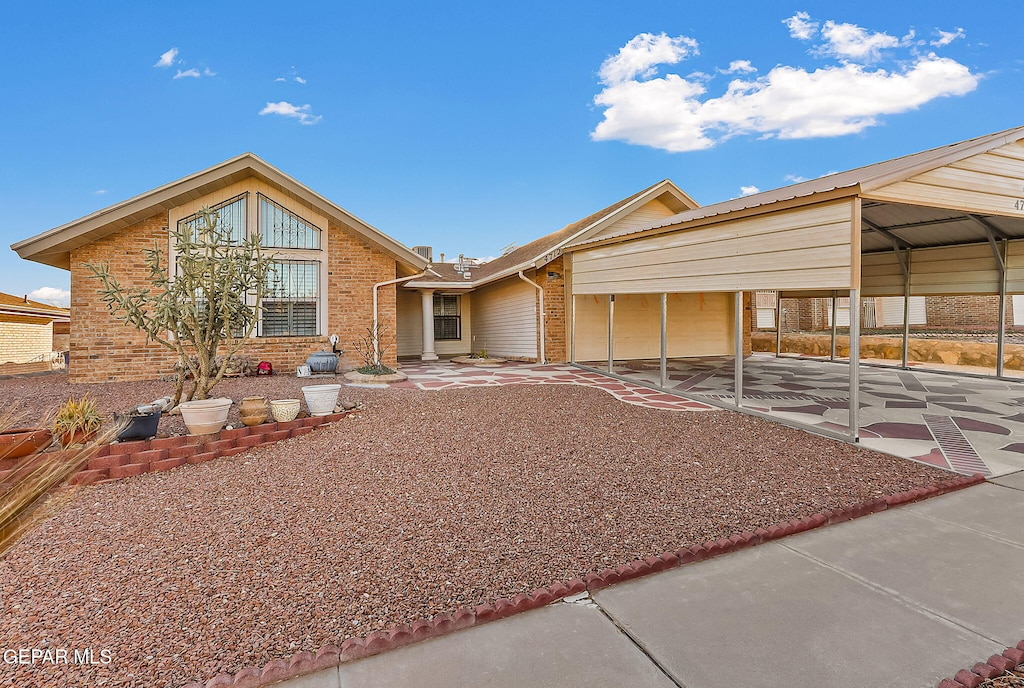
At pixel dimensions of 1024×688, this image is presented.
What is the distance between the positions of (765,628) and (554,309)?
1028cm

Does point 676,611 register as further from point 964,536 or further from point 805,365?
point 805,365

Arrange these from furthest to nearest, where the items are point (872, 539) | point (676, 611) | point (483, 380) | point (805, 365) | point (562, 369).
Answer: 1. point (805, 365)
2. point (562, 369)
3. point (483, 380)
4. point (872, 539)
5. point (676, 611)

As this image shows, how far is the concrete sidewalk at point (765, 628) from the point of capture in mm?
1899

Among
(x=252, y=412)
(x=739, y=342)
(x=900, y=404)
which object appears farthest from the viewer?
(x=900, y=404)

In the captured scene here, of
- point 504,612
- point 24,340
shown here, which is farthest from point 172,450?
point 24,340

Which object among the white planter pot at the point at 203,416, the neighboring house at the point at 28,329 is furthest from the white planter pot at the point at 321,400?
the neighboring house at the point at 28,329

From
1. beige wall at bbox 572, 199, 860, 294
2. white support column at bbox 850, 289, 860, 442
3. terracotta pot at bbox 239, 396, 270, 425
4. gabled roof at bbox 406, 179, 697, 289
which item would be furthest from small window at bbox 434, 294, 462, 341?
white support column at bbox 850, 289, 860, 442

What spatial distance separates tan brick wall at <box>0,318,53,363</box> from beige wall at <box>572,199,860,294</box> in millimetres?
21882

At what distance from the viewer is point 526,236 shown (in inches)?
738

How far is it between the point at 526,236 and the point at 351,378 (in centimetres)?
1136

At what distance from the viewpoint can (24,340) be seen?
60.6 feet

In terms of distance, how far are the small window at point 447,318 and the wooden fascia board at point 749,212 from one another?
334 inches

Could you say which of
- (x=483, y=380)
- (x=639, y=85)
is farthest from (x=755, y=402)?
(x=639, y=85)

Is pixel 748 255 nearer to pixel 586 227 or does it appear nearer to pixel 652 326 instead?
pixel 586 227
